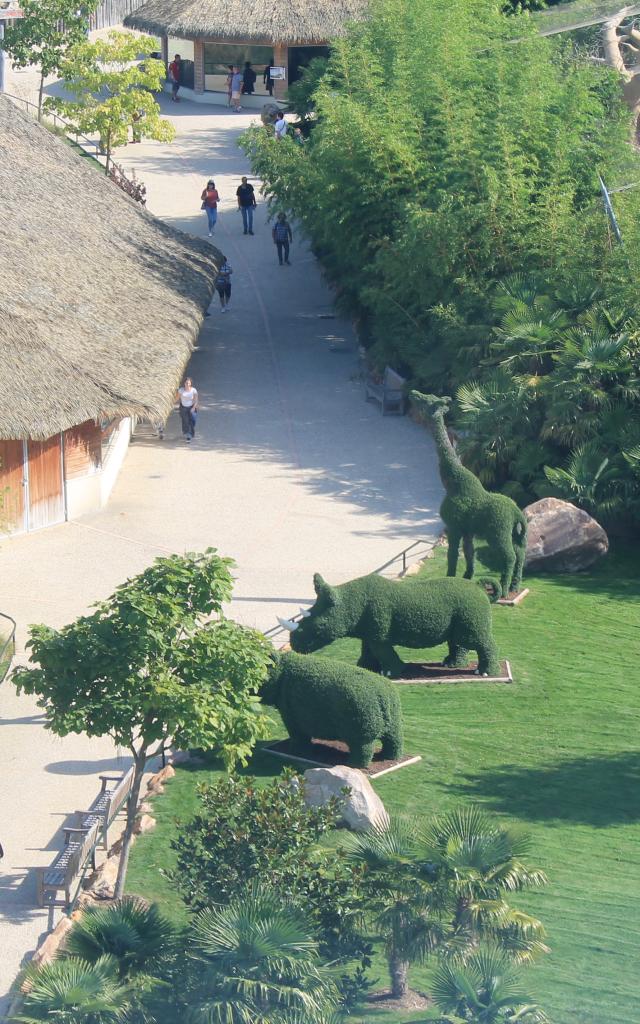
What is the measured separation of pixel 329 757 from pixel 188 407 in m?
12.7

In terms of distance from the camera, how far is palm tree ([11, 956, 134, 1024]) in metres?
11.3

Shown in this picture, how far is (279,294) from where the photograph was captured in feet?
127

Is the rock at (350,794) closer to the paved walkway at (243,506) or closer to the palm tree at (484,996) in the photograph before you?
the paved walkway at (243,506)

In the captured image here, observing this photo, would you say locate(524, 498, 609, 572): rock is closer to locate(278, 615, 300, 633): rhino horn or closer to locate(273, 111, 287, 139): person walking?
locate(278, 615, 300, 633): rhino horn

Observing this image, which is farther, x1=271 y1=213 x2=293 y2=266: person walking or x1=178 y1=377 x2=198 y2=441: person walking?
x1=271 y1=213 x2=293 y2=266: person walking

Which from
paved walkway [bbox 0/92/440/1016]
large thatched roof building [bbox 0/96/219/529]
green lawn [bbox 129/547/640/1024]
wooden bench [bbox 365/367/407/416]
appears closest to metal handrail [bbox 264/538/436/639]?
paved walkway [bbox 0/92/440/1016]

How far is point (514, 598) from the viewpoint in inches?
915

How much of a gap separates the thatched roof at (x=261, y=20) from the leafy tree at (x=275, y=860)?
3917 centimetres

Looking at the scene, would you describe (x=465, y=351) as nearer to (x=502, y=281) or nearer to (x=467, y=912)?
(x=502, y=281)

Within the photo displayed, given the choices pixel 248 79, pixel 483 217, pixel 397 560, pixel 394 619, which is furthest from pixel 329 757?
pixel 248 79

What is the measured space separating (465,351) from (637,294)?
11.6ft

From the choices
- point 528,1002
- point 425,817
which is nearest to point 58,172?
point 425,817

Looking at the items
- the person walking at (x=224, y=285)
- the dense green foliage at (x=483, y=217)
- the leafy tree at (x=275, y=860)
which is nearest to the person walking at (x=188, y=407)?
the dense green foliage at (x=483, y=217)

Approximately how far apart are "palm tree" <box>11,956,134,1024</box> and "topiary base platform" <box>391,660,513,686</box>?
8.87 m
